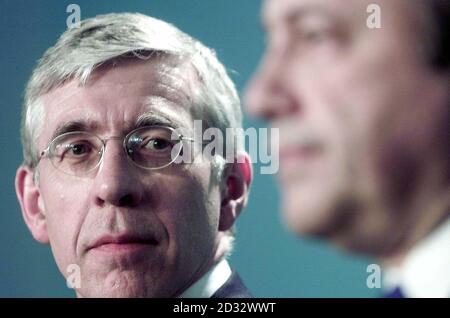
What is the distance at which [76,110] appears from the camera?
4.50 ft

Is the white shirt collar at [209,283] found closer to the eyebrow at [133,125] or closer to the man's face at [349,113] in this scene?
the eyebrow at [133,125]

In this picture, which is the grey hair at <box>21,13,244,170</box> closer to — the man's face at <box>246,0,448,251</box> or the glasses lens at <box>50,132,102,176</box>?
Result: the glasses lens at <box>50,132,102,176</box>

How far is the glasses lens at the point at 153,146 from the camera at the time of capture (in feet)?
4.43

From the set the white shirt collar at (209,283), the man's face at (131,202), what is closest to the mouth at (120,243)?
the man's face at (131,202)

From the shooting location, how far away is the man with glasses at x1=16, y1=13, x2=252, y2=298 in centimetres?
134

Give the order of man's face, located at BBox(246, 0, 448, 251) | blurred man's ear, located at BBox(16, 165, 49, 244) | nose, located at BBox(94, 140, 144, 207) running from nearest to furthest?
man's face, located at BBox(246, 0, 448, 251)
nose, located at BBox(94, 140, 144, 207)
blurred man's ear, located at BBox(16, 165, 49, 244)

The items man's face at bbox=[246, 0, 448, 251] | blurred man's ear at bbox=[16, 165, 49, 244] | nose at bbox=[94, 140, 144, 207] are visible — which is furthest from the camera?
blurred man's ear at bbox=[16, 165, 49, 244]

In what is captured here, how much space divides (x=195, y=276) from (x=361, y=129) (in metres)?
0.60

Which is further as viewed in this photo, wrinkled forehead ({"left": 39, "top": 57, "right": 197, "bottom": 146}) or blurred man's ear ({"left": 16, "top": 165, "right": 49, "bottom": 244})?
blurred man's ear ({"left": 16, "top": 165, "right": 49, "bottom": 244})

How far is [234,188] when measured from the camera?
1423 millimetres

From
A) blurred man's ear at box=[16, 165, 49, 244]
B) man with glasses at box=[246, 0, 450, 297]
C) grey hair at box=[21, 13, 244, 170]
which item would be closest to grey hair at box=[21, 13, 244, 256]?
grey hair at box=[21, 13, 244, 170]

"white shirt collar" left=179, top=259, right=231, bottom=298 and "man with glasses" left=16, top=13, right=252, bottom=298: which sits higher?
"man with glasses" left=16, top=13, right=252, bottom=298

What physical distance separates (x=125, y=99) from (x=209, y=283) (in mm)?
355
